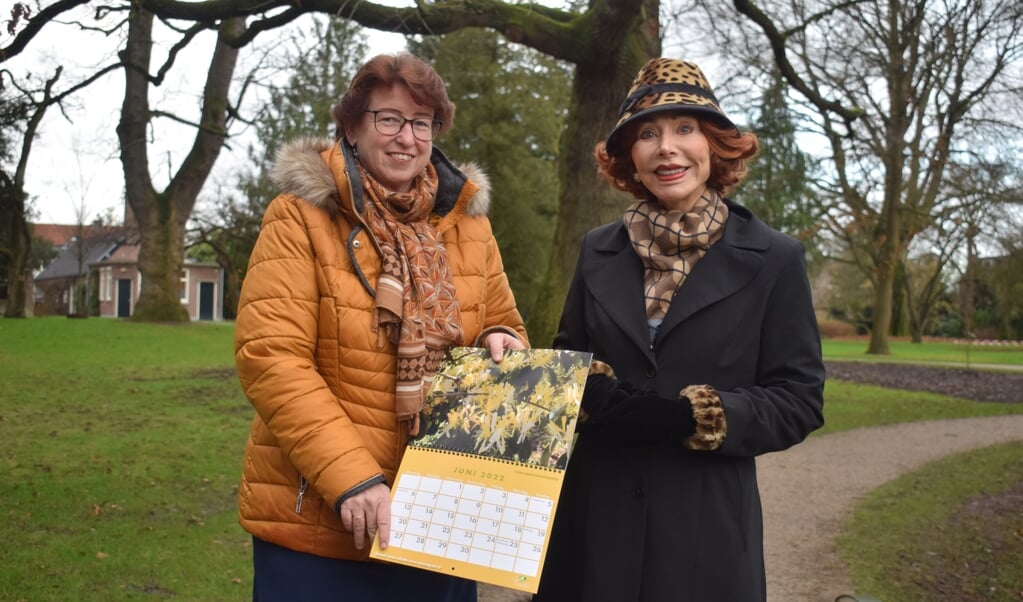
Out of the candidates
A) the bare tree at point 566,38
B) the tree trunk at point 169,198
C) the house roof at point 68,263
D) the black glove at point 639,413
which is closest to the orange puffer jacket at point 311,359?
Result: the black glove at point 639,413

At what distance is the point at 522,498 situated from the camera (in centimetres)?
218

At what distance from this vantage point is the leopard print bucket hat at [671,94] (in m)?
2.43

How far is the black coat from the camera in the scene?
230 cm

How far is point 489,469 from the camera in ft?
7.43

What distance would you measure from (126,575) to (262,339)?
11.4 ft

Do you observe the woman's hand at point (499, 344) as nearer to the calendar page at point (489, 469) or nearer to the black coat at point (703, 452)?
the calendar page at point (489, 469)

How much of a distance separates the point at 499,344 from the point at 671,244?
0.60 metres

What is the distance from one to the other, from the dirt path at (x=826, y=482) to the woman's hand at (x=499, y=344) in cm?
308

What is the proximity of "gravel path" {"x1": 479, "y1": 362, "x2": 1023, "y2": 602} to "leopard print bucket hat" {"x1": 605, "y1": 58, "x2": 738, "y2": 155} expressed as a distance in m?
3.62

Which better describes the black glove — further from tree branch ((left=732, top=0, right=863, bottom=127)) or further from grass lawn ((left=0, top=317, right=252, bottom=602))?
tree branch ((left=732, top=0, right=863, bottom=127))

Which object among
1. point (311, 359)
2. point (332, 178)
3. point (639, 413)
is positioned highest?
point (332, 178)

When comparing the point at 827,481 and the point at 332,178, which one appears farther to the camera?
the point at 827,481

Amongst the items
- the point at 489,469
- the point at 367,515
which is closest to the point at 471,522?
the point at 489,469

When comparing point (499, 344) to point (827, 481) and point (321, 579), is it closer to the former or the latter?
point (321, 579)
